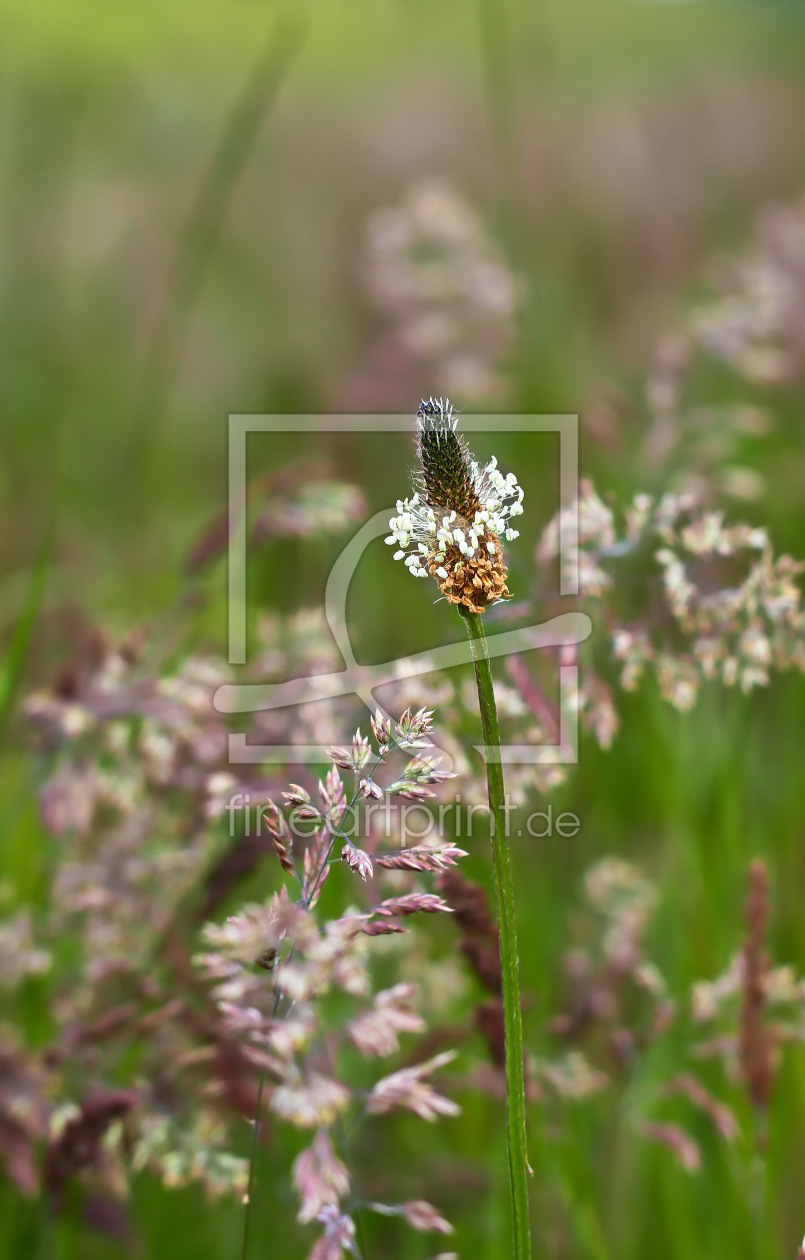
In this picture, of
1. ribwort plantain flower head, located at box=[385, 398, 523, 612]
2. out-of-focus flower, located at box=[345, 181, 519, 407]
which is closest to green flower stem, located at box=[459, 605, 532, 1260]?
ribwort plantain flower head, located at box=[385, 398, 523, 612]

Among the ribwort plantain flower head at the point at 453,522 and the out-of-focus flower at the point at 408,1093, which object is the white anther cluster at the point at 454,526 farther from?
the out-of-focus flower at the point at 408,1093

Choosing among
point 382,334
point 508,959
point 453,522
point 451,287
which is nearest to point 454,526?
point 453,522

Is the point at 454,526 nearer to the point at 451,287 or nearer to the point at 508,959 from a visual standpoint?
the point at 508,959

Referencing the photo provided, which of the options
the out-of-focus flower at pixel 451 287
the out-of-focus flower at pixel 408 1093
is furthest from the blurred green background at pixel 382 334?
the out-of-focus flower at pixel 408 1093

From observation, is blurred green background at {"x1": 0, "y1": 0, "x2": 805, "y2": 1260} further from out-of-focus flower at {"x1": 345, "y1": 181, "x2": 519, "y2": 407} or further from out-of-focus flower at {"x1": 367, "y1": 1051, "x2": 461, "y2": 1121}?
out-of-focus flower at {"x1": 367, "y1": 1051, "x2": 461, "y2": 1121}

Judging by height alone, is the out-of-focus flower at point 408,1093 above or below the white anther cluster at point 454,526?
below
